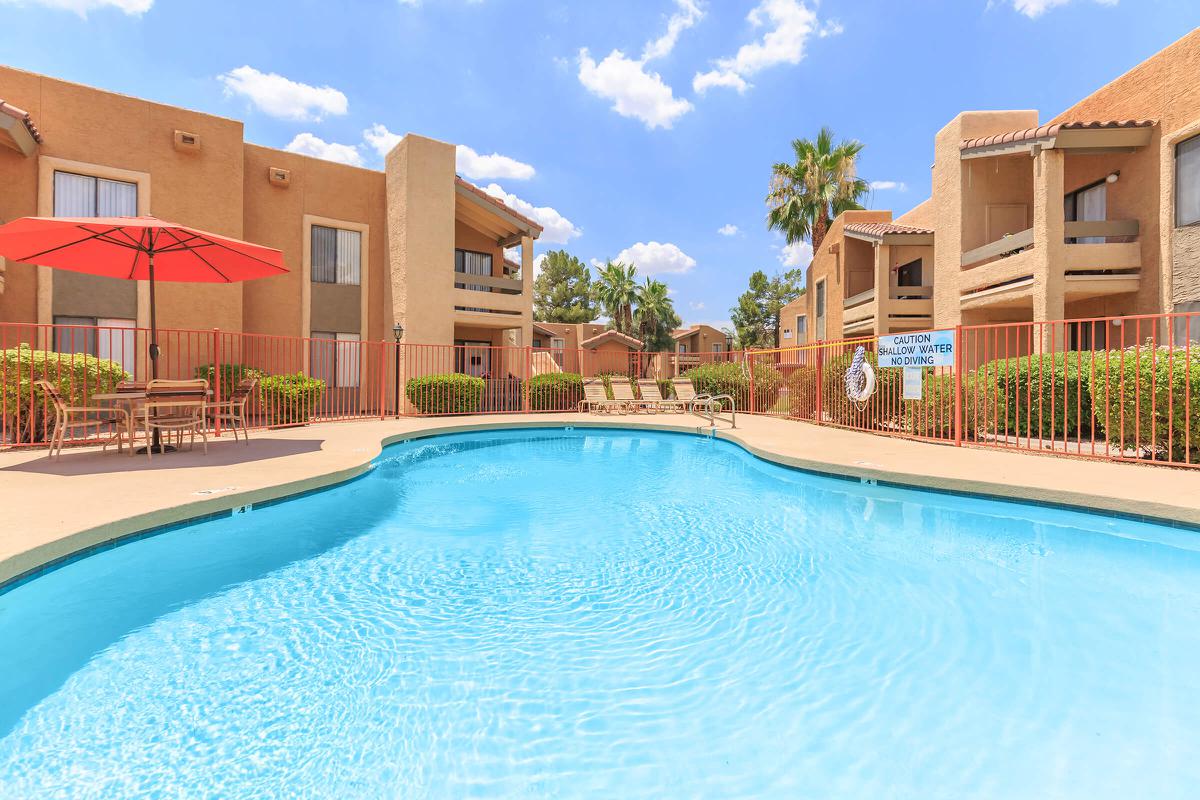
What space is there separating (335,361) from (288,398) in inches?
208

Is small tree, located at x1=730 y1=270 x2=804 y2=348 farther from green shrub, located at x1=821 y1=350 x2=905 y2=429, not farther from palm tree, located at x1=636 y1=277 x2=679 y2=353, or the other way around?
green shrub, located at x1=821 y1=350 x2=905 y2=429

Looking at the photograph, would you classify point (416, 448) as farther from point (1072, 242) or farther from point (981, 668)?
point (1072, 242)

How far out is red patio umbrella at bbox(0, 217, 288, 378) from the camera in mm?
6203

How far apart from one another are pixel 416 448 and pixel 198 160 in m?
10.3

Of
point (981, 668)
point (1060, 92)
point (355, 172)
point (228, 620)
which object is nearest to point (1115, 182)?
point (1060, 92)

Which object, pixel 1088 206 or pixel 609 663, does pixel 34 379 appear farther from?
pixel 1088 206

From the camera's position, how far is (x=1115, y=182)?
12.9 m

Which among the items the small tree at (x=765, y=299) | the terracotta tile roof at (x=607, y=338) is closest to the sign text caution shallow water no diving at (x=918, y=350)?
the terracotta tile roof at (x=607, y=338)

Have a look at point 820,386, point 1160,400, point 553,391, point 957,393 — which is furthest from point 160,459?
point 1160,400

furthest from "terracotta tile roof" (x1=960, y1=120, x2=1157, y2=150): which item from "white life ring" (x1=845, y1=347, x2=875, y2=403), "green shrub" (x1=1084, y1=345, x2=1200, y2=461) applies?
"green shrub" (x1=1084, y1=345, x2=1200, y2=461)

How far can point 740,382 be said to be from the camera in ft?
Answer: 53.6

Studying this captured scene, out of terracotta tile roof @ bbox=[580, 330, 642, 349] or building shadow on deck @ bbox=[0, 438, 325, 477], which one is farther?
terracotta tile roof @ bbox=[580, 330, 642, 349]

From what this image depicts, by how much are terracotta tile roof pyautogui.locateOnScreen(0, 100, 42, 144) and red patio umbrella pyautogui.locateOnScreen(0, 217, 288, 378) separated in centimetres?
548

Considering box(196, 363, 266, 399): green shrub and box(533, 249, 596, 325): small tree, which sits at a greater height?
box(533, 249, 596, 325): small tree
